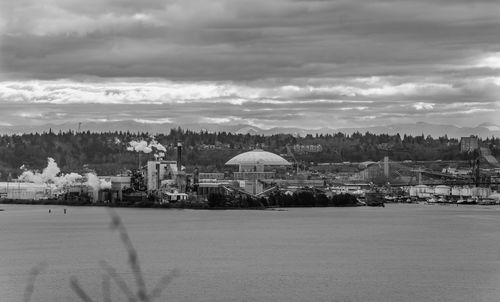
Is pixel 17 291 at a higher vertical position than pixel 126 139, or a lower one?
lower

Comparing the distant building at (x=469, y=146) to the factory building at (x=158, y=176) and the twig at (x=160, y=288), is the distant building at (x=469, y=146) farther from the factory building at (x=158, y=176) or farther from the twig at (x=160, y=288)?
the twig at (x=160, y=288)

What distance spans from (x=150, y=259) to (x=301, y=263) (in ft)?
18.4

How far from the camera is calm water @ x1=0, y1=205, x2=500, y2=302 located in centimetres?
2578

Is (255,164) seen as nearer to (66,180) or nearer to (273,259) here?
(66,180)

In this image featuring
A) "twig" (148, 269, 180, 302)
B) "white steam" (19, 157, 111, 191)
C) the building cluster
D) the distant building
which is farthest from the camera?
the distant building

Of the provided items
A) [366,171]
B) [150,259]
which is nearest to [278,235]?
[150,259]

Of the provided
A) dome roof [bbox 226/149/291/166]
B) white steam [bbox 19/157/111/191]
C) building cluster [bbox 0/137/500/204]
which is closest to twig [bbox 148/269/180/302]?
building cluster [bbox 0/137/500/204]

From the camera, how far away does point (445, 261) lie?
34.6 metres

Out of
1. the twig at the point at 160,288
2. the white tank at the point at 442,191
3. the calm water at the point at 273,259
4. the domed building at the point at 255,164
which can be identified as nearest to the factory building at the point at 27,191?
the domed building at the point at 255,164

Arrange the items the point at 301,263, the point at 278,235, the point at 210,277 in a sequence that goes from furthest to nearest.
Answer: the point at 278,235
the point at 301,263
the point at 210,277

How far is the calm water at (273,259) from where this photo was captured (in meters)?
25.8

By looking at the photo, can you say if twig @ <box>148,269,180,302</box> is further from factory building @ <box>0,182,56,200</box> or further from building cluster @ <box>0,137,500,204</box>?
factory building @ <box>0,182,56,200</box>

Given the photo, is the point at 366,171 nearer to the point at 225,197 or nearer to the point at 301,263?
the point at 225,197

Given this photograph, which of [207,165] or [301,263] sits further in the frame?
[207,165]
